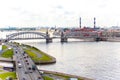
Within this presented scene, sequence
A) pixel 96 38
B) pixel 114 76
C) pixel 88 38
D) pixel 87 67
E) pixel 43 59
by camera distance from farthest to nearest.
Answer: pixel 88 38
pixel 96 38
pixel 43 59
pixel 87 67
pixel 114 76

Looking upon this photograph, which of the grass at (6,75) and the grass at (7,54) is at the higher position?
the grass at (7,54)

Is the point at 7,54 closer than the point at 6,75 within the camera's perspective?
No

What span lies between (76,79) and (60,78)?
2895mm

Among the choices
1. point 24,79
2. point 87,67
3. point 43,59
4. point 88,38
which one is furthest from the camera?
point 88,38

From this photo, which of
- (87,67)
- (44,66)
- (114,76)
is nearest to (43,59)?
(44,66)

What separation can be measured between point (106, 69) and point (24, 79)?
20751 millimetres

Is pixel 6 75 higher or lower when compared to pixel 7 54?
lower

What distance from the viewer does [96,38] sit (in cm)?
15725

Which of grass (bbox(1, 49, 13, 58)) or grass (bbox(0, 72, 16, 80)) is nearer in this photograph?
grass (bbox(0, 72, 16, 80))

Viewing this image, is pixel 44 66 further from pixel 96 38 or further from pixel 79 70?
pixel 96 38

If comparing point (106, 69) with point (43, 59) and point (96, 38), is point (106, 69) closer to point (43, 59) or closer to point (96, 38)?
point (43, 59)

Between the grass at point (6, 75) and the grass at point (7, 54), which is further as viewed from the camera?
the grass at point (7, 54)

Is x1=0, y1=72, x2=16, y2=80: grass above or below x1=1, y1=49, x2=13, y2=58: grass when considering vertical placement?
below

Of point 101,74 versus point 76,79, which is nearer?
point 76,79
